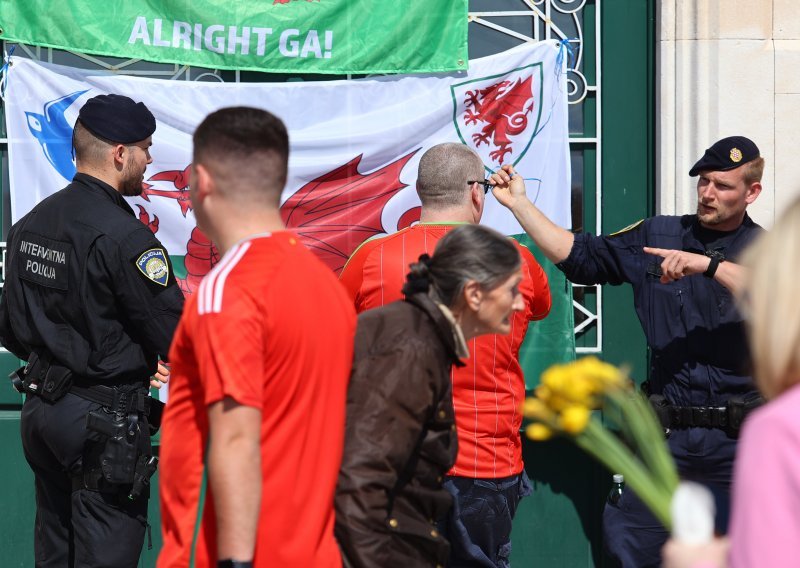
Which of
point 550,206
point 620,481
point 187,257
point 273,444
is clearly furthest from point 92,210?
point 620,481

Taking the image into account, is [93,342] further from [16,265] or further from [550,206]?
[550,206]

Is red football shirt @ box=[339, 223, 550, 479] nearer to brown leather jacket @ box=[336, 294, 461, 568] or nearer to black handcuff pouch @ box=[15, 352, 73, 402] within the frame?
black handcuff pouch @ box=[15, 352, 73, 402]

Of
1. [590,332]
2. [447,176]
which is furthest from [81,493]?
[590,332]

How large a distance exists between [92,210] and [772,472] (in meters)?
2.80

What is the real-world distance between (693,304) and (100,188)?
219cm

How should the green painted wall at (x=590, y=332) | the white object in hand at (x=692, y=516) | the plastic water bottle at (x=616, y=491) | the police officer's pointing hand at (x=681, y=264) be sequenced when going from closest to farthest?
the white object in hand at (x=692, y=516), the police officer's pointing hand at (x=681, y=264), the plastic water bottle at (x=616, y=491), the green painted wall at (x=590, y=332)

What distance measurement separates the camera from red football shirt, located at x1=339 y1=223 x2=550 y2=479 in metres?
3.80

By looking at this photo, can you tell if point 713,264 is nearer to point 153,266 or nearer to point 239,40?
point 153,266

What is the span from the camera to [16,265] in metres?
3.80

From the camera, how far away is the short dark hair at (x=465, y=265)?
104 inches

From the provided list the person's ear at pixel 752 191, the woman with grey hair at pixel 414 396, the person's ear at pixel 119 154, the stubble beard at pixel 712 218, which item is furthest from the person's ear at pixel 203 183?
the person's ear at pixel 752 191

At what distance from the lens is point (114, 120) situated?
385cm

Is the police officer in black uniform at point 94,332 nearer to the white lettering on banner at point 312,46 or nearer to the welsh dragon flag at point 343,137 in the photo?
the welsh dragon flag at point 343,137

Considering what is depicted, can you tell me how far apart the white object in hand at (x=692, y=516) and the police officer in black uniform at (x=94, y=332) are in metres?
2.38
